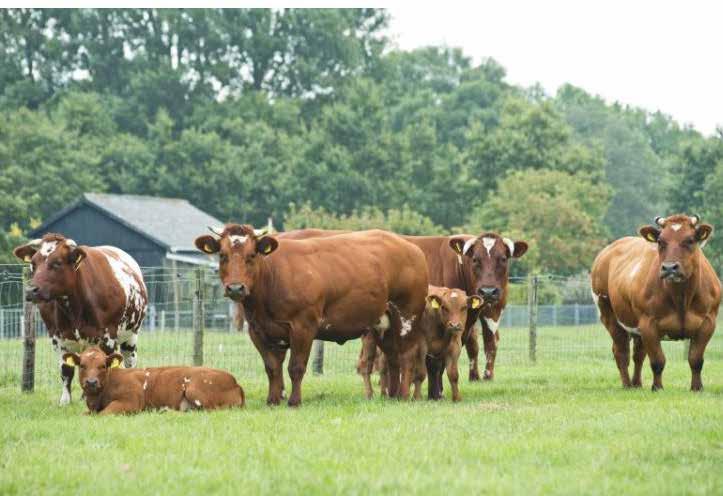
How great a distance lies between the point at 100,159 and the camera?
65.0 meters

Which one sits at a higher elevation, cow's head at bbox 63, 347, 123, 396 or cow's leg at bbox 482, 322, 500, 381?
cow's head at bbox 63, 347, 123, 396

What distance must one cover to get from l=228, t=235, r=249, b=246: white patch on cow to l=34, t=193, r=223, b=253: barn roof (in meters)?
38.1

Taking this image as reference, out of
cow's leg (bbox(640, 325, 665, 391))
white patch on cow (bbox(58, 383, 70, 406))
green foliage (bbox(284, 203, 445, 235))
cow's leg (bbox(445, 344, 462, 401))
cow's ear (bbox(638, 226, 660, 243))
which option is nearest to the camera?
cow's leg (bbox(445, 344, 462, 401))

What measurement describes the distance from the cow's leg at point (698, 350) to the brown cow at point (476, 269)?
8.30 feet

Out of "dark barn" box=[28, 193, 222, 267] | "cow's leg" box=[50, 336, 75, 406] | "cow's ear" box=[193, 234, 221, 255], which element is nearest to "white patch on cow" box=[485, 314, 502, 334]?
"cow's ear" box=[193, 234, 221, 255]

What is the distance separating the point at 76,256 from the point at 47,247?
329 millimetres

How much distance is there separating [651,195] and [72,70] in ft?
146

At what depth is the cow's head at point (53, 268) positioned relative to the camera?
13477 mm

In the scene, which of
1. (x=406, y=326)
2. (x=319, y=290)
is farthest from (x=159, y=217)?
(x=319, y=290)

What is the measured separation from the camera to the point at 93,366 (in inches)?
489

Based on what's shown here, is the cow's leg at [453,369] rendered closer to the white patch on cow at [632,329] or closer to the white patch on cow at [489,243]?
the white patch on cow at [489,243]

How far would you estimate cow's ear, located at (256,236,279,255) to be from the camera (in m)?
13.2

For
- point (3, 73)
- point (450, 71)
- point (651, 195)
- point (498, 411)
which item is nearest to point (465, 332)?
point (498, 411)

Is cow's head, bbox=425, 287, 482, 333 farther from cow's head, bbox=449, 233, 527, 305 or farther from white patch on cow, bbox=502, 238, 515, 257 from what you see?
white patch on cow, bbox=502, 238, 515, 257
